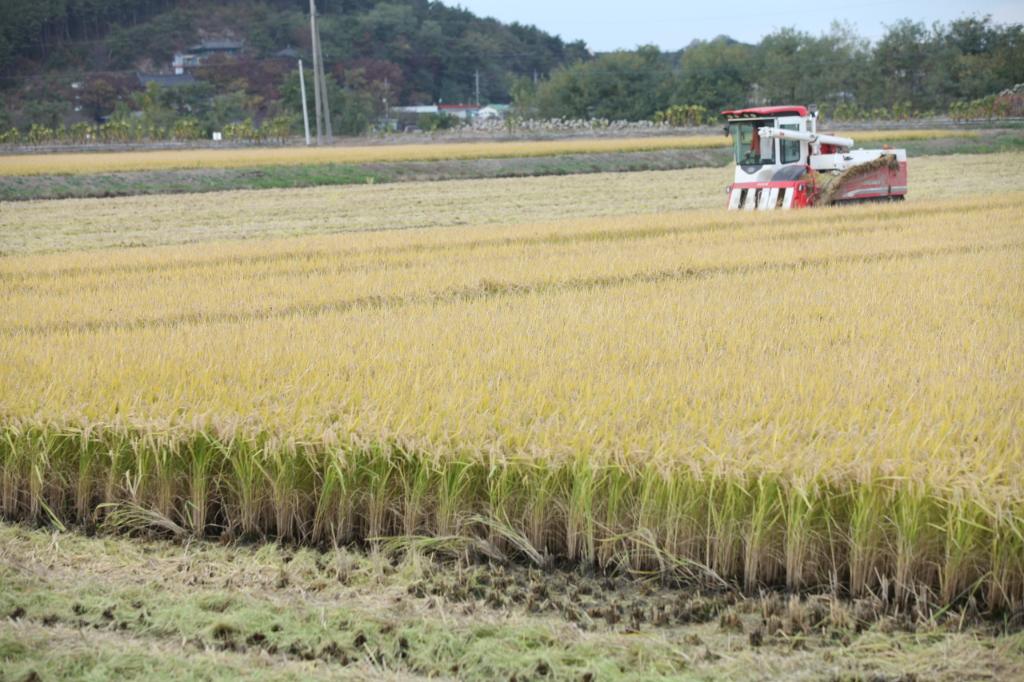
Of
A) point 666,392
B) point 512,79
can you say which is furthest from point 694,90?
point 666,392

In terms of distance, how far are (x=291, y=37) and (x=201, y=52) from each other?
5856mm

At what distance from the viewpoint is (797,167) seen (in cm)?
1628

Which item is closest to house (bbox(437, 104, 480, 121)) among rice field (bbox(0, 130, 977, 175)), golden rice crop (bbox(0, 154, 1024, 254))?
rice field (bbox(0, 130, 977, 175))

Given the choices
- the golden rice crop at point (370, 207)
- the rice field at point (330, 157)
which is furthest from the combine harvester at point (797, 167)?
the rice field at point (330, 157)

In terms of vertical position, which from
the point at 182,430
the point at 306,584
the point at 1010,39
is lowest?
the point at 306,584

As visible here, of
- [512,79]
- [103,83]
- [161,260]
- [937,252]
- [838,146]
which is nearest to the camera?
[937,252]

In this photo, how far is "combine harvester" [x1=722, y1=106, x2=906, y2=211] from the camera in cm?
1595

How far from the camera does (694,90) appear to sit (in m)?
53.8

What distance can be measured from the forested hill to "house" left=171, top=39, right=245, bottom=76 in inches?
22.0

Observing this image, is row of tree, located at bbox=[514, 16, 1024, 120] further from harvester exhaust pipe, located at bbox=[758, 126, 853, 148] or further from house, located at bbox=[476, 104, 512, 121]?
harvester exhaust pipe, located at bbox=[758, 126, 853, 148]

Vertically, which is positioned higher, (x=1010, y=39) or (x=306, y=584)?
(x=1010, y=39)

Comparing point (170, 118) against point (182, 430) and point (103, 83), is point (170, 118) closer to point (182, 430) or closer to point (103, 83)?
point (103, 83)

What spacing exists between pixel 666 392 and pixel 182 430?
1896mm

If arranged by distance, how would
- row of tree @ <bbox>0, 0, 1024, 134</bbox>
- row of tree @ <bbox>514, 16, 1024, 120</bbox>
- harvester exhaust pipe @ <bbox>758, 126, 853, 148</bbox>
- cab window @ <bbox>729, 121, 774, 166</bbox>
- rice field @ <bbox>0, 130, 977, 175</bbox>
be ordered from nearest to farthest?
1. harvester exhaust pipe @ <bbox>758, 126, 853, 148</bbox>
2. cab window @ <bbox>729, 121, 774, 166</bbox>
3. rice field @ <bbox>0, 130, 977, 175</bbox>
4. row of tree @ <bbox>514, 16, 1024, 120</bbox>
5. row of tree @ <bbox>0, 0, 1024, 134</bbox>
